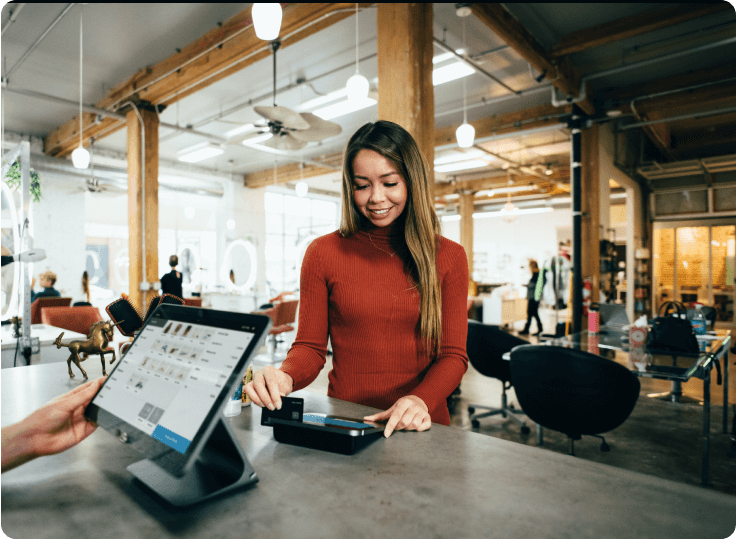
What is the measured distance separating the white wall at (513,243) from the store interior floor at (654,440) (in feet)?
35.6

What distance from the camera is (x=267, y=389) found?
958 millimetres

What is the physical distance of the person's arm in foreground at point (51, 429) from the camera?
1.91 feet

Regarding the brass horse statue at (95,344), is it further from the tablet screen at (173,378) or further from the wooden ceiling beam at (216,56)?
the wooden ceiling beam at (216,56)

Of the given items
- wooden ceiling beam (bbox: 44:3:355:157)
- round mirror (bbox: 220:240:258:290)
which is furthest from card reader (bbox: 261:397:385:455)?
round mirror (bbox: 220:240:258:290)

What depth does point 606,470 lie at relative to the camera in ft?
2.57

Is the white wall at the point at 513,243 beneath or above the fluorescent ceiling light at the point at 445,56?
beneath

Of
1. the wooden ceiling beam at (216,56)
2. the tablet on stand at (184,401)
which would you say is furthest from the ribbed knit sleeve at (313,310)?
the wooden ceiling beam at (216,56)

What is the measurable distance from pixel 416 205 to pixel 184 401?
0.83 meters

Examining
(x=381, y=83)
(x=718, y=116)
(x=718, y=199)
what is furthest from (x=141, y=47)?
(x=718, y=199)

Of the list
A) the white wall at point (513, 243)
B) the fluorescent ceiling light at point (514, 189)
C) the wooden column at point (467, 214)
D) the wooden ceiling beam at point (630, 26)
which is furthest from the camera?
the white wall at point (513, 243)

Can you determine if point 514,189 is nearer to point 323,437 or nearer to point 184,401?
point 323,437

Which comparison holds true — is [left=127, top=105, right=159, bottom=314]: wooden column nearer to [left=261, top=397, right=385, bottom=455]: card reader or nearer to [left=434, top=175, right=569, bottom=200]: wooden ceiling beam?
[left=261, top=397, right=385, bottom=455]: card reader

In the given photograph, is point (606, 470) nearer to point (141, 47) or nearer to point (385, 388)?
point (385, 388)

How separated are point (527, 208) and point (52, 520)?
16.0 metres
